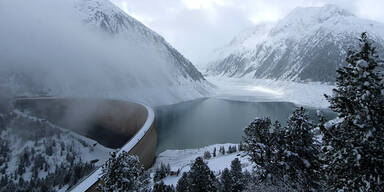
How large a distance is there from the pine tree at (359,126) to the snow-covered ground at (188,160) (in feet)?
74.2

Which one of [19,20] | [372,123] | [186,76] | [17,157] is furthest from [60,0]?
[372,123]

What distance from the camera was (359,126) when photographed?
6816 millimetres

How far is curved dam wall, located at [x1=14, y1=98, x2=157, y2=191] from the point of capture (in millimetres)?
47844

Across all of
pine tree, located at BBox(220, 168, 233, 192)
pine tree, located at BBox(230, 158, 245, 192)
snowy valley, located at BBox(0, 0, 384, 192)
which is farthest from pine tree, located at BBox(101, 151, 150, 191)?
pine tree, located at BBox(230, 158, 245, 192)

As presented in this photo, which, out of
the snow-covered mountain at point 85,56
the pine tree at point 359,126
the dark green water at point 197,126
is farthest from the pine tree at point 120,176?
the snow-covered mountain at point 85,56

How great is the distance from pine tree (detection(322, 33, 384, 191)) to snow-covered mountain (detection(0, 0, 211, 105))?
7954 cm

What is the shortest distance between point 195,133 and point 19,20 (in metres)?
90.8

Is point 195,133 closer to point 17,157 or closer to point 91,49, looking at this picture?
point 17,157

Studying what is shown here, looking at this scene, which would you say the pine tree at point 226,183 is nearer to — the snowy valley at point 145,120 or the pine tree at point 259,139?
the snowy valley at point 145,120

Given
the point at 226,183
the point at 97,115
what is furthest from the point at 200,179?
the point at 97,115

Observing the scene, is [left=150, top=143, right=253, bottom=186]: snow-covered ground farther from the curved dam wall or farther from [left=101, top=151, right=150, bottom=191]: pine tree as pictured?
[left=101, top=151, right=150, bottom=191]: pine tree

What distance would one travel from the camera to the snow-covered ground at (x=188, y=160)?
1215 inches

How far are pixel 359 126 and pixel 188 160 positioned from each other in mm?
32449

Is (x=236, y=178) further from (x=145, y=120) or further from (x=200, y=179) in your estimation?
(x=145, y=120)
